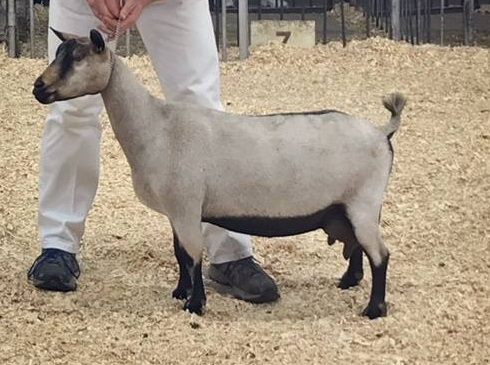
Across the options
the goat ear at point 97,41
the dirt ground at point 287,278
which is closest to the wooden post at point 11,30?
the dirt ground at point 287,278

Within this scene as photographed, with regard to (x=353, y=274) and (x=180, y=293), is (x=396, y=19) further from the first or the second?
(x=180, y=293)

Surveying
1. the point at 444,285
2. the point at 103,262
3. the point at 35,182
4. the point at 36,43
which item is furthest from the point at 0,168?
the point at 36,43

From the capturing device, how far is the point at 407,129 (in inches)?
208

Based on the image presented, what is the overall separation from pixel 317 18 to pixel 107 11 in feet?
21.1

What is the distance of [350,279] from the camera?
320 centimetres

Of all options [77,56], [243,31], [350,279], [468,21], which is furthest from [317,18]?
[77,56]

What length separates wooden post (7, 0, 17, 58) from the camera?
6.95m

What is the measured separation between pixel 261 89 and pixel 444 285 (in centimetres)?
310

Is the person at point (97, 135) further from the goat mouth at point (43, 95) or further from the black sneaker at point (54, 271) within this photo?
the goat mouth at point (43, 95)

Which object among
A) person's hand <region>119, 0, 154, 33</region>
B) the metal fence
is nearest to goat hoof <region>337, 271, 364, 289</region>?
person's hand <region>119, 0, 154, 33</region>

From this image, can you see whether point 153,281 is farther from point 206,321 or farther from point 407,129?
point 407,129

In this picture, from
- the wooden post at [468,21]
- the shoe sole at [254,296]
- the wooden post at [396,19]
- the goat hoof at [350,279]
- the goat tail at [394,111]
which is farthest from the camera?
the wooden post at [468,21]

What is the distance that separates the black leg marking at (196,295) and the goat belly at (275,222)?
5.5 inches

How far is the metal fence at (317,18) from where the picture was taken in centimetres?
703
